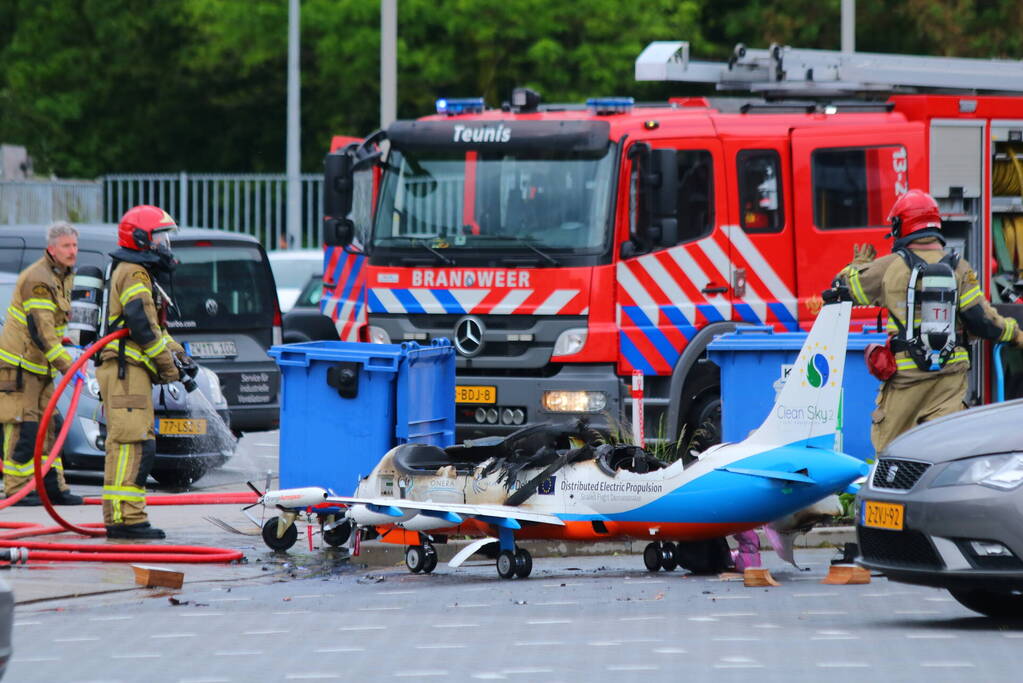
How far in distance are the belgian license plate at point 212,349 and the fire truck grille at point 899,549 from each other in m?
7.83

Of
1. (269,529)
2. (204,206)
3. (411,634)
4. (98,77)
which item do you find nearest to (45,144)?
(98,77)

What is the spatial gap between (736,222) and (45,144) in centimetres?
2869

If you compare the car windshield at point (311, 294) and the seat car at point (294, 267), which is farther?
the seat car at point (294, 267)

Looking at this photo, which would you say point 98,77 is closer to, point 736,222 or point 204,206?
point 204,206

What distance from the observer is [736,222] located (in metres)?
13.6

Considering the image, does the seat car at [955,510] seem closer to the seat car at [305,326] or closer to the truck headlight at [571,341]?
the truck headlight at [571,341]

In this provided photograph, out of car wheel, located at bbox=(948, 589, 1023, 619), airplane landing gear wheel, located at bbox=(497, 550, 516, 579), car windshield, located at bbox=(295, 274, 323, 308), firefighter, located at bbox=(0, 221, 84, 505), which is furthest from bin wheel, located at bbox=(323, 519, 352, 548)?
car windshield, located at bbox=(295, 274, 323, 308)

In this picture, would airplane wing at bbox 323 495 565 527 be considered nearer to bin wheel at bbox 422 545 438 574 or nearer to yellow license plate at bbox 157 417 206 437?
bin wheel at bbox 422 545 438 574

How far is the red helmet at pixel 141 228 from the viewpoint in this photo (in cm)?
1105

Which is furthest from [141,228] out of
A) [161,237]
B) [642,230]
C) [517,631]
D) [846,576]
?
[846,576]

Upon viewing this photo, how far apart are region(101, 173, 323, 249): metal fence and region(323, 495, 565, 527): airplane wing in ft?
62.2

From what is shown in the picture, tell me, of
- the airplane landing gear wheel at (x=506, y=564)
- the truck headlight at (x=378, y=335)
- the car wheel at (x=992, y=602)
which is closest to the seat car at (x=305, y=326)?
the truck headlight at (x=378, y=335)

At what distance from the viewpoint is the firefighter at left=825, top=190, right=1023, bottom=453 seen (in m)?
9.99

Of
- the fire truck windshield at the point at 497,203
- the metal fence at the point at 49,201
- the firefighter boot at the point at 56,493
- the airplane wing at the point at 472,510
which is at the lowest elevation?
the firefighter boot at the point at 56,493
